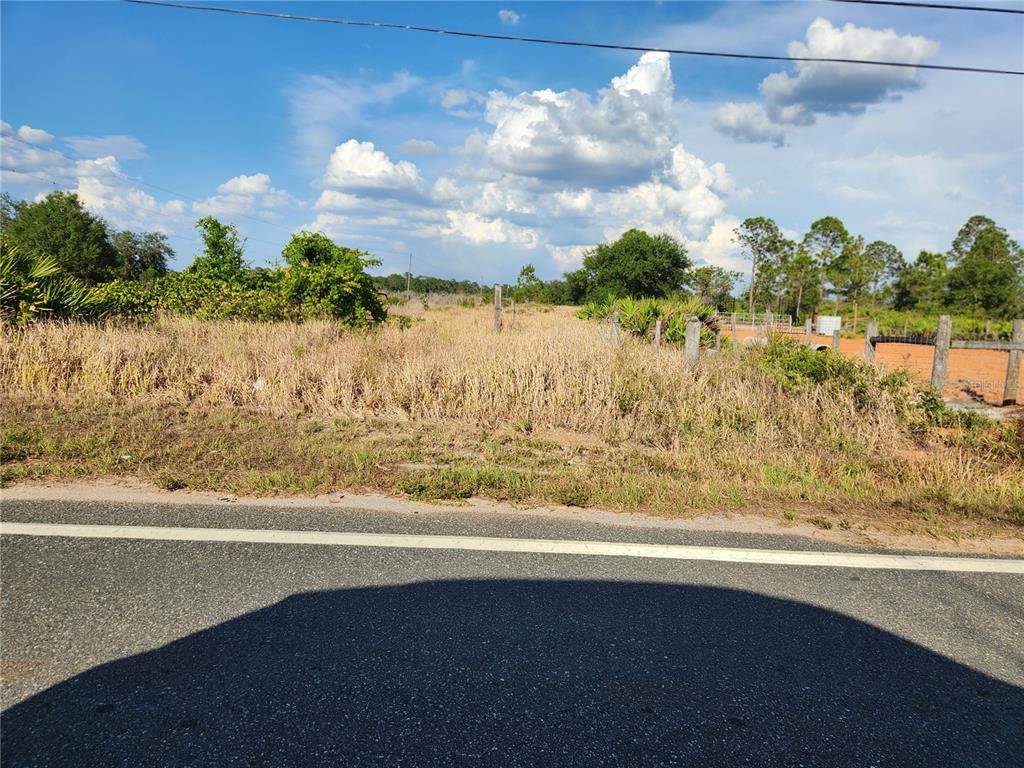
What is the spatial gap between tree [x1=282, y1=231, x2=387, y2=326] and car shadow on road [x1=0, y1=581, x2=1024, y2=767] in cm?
1250

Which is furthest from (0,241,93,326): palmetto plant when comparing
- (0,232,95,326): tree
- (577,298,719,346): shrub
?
(577,298,719,346): shrub

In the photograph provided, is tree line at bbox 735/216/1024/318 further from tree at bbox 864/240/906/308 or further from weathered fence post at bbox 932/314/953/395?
weathered fence post at bbox 932/314/953/395

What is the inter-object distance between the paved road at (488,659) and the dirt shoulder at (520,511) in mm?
591

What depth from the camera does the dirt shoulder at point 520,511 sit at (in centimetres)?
411

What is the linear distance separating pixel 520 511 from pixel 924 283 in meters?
61.4

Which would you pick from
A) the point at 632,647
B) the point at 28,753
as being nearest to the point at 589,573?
the point at 632,647

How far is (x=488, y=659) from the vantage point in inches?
102

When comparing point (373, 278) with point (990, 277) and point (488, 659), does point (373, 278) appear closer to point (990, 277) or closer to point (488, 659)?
point (488, 659)

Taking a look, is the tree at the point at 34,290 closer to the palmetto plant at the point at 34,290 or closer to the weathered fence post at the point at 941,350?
the palmetto plant at the point at 34,290

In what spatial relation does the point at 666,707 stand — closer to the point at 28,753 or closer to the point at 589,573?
the point at 589,573

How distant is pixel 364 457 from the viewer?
19.0ft

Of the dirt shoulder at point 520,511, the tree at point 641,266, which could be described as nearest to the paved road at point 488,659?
the dirt shoulder at point 520,511

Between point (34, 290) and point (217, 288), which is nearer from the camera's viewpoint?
point (34, 290)

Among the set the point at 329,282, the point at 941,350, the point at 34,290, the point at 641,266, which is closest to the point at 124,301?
the point at 34,290
